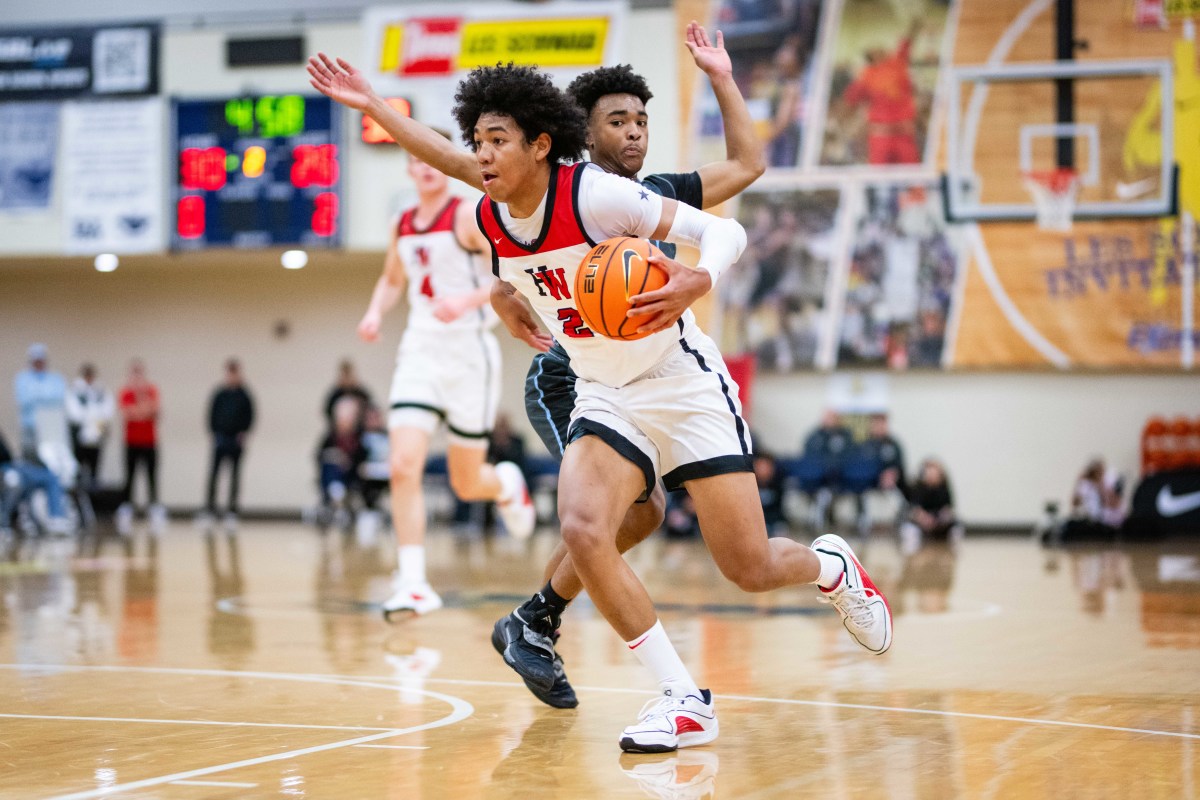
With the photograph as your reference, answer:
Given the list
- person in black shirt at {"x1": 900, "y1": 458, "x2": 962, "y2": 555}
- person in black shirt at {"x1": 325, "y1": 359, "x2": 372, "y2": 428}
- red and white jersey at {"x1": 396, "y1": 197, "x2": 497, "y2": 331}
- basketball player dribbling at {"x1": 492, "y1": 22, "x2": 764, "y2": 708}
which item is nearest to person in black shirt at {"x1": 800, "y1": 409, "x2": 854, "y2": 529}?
person in black shirt at {"x1": 900, "y1": 458, "x2": 962, "y2": 555}

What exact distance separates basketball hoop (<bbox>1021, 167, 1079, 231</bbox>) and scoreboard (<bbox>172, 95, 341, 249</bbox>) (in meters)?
8.17

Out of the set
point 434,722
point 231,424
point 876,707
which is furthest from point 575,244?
point 231,424

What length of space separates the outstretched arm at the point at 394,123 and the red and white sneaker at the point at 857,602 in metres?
1.73

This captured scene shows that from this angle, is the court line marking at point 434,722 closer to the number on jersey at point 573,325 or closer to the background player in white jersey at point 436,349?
the number on jersey at point 573,325

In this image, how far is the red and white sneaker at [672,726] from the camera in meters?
4.15

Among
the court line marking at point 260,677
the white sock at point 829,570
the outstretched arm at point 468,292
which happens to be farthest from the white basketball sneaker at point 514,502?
the white sock at point 829,570

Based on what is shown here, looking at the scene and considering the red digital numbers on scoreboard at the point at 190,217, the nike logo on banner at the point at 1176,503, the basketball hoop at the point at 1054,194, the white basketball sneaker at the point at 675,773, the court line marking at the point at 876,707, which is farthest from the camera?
the red digital numbers on scoreboard at the point at 190,217

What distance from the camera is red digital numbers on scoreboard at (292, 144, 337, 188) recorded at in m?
17.7

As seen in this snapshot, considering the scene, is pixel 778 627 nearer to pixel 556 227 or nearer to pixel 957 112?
pixel 556 227

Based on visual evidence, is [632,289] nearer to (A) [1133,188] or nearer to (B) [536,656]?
(B) [536,656]

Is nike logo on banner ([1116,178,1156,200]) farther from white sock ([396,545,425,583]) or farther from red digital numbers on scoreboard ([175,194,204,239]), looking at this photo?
white sock ([396,545,425,583])

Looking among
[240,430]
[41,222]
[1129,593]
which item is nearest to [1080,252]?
[1129,593]

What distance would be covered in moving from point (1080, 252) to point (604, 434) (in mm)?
13753

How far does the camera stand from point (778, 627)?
7.38 m
